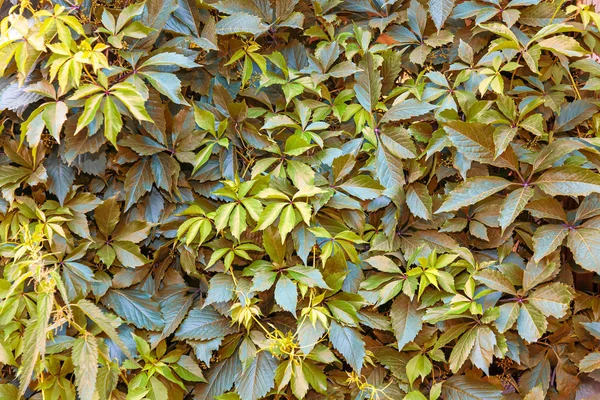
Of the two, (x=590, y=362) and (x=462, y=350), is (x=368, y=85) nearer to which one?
(x=462, y=350)

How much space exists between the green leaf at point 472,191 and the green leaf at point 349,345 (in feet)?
1.15

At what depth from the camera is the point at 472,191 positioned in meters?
1.06

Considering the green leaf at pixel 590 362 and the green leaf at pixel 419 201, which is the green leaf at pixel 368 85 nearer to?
the green leaf at pixel 419 201

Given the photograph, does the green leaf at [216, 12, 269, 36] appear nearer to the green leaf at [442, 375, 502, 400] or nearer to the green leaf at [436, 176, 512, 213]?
the green leaf at [436, 176, 512, 213]

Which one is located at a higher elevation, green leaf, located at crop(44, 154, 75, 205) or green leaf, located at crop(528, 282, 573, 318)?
green leaf, located at crop(44, 154, 75, 205)

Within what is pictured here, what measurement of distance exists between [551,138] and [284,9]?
71 cm

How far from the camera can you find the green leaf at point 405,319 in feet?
3.59

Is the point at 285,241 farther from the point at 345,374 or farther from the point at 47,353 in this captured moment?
the point at 47,353

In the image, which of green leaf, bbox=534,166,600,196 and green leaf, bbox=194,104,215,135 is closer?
green leaf, bbox=534,166,600,196

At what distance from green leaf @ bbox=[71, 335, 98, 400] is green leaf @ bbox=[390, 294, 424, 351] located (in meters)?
0.66

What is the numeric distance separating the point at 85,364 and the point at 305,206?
1.88ft

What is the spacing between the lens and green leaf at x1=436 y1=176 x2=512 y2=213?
1.05 meters

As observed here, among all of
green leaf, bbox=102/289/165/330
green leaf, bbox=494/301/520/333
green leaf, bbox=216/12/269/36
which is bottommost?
green leaf, bbox=102/289/165/330

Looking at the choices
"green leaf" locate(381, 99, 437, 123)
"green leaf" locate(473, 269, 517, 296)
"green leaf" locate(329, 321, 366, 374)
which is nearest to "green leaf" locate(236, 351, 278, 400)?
"green leaf" locate(329, 321, 366, 374)
